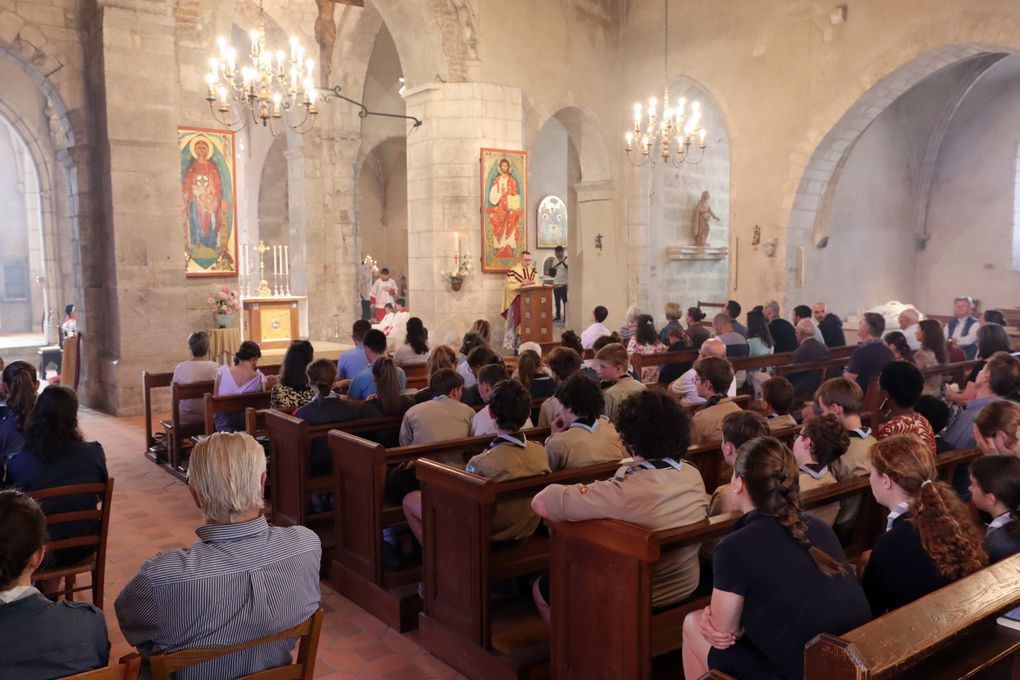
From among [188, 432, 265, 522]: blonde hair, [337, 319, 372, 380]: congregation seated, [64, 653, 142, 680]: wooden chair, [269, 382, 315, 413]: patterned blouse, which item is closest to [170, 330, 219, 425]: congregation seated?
[337, 319, 372, 380]: congregation seated

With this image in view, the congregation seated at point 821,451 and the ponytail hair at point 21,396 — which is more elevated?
the ponytail hair at point 21,396

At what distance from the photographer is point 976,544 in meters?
2.39

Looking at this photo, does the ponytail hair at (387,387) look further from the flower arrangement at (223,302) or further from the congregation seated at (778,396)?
the flower arrangement at (223,302)

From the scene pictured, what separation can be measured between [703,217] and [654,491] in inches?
510

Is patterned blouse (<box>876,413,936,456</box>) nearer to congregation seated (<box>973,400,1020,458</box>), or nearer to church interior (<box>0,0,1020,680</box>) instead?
church interior (<box>0,0,1020,680</box>)

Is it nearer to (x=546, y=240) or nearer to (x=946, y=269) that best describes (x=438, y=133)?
(x=546, y=240)

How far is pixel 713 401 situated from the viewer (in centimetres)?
471

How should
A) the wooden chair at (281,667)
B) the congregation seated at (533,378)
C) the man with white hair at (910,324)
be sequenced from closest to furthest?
the wooden chair at (281,667) → the congregation seated at (533,378) → the man with white hair at (910,324)

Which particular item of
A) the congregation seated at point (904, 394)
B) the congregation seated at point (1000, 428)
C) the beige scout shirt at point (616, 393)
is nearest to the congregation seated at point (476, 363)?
the beige scout shirt at point (616, 393)

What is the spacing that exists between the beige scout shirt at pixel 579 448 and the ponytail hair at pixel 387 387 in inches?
59.3

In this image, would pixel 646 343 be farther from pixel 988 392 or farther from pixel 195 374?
pixel 195 374

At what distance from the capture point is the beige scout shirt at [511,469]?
358 centimetres

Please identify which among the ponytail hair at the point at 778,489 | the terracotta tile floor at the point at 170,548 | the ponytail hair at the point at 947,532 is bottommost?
the terracotta tile floor at the point at 170,548

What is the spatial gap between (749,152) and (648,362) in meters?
6.42
